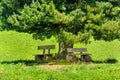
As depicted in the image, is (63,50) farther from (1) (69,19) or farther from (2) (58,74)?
(2) (58,74)

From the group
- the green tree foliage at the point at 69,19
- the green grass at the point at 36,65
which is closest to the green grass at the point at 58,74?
the green grass at the point at 36,65

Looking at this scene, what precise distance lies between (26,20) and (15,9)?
282 centimetres

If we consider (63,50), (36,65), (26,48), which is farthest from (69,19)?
(26,48)

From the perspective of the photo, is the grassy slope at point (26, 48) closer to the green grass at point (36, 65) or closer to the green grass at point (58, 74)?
the green grass at point (36, 65)

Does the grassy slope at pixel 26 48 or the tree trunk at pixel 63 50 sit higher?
the tree trunk at pixel 63 50

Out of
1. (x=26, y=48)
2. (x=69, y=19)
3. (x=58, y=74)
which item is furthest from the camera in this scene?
(x=26, y=48)

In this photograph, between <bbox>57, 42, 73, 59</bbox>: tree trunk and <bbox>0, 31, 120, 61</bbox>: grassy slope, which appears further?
<bbox>0, 31, 120, 61</bbox>: grassy slope

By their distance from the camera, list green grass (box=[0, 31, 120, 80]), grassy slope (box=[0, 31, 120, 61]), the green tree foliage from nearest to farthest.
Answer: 1. green grass (box=[0, 31, 120, 80])
2. the green tree foliage
3. grassy slope (box=[0, 31, 120, 61])

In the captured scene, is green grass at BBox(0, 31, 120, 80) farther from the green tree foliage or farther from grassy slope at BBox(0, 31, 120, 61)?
the green tree foliage

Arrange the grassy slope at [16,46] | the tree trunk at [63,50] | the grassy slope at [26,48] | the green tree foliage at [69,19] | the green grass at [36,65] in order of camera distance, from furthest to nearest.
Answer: the grassy slope at [26,48], the grassy slope at [16,46], the tree trunk at [63,50], the green tree foliage at [69,19], the green grass at [36,65]

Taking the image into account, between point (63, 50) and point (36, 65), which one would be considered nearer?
point (36, 65)

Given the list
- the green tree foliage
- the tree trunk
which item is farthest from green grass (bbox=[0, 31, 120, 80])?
the green tree foliage

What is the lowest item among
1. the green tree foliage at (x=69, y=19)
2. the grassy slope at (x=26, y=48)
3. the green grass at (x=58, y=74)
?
the grassy slope at (x=26, y=48)

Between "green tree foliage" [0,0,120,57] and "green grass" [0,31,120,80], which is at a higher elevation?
"green tree foliage" [0,0,120,57]
